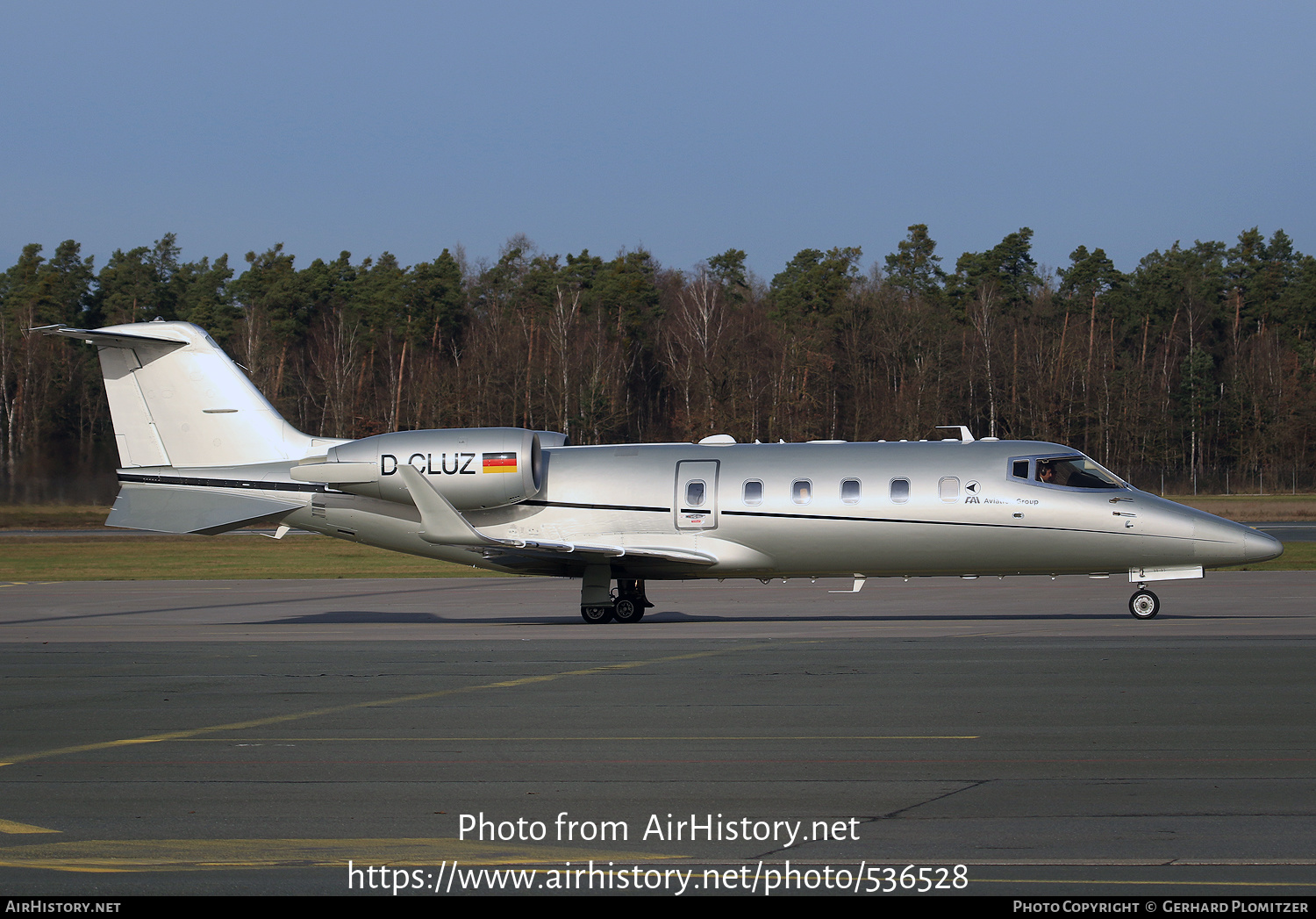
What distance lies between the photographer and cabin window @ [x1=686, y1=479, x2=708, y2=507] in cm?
2177

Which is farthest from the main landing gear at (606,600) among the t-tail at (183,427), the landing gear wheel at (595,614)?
the t-tail at (183,427)

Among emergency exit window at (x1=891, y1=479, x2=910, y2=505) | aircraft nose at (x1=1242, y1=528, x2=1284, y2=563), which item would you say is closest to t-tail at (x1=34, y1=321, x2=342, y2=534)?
emergency exit window at (x1=891, y1=479, x2=910, y2=505)

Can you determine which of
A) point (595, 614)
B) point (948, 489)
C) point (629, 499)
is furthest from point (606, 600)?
point (948, 489)

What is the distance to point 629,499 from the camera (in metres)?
22.0

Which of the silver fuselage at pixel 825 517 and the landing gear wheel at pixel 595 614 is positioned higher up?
the silver fuselage at pixel 825 517

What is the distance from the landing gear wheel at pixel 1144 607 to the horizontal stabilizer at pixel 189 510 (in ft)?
47.9

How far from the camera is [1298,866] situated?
6.44m

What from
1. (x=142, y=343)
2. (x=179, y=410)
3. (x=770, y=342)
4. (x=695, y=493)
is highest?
(x=770, y=342)

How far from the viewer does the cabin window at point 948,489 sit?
2100 centimetres

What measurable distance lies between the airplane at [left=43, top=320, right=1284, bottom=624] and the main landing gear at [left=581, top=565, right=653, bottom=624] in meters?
Result: 0.03

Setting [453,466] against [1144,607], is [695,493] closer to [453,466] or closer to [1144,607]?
[453,466]

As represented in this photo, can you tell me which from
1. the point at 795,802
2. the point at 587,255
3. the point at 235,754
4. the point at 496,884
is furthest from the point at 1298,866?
the point at 587,255

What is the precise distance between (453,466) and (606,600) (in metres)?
3.59

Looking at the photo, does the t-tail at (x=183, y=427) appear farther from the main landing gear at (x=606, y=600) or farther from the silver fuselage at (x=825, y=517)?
the main landing gear at (x=606, y=600)
